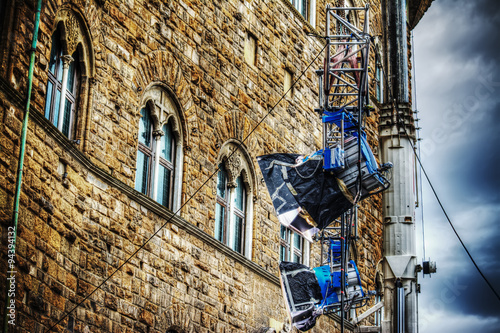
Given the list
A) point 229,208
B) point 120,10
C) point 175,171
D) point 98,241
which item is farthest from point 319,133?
point 98,241

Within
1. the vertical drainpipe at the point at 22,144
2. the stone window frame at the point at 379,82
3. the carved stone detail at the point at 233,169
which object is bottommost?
the vertical drainpipe at the point at 22,144

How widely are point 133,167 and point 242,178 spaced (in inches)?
161

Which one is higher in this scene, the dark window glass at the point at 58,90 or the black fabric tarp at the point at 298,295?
the dark window glass at the point at 58,90

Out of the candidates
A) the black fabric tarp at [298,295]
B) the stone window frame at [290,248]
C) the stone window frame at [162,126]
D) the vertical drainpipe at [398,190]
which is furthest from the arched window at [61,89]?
the vertical drainpipe at [398,190]

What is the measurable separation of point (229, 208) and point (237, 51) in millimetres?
3052

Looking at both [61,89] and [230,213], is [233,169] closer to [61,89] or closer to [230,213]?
[230,213]

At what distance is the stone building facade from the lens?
1308cm

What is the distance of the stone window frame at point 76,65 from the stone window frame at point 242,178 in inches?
163

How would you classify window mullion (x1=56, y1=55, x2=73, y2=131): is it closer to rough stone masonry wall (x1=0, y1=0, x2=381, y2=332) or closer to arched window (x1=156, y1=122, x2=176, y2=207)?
rough stone masonry wall (x1=0, y1=0, x2=381, y2=332)

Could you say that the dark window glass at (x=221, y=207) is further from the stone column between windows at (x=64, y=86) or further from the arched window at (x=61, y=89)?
the stone column between windows at (x=64, y=86)

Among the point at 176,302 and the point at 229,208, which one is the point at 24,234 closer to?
the point at 176,302

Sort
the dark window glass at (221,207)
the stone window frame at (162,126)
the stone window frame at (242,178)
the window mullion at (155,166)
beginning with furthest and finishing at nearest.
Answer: the stone window frame at (242,178) < the dark window glass at (221,207) < the stone window frame at (162,126) < the window mullion at (155,166)

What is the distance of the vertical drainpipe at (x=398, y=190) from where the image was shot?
74.4ft

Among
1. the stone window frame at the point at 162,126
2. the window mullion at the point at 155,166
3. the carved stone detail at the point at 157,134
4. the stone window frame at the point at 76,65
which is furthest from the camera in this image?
the carved stone detail at the point at 157,134
